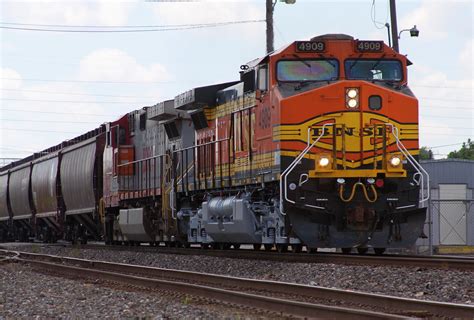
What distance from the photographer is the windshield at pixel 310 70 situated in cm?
1516

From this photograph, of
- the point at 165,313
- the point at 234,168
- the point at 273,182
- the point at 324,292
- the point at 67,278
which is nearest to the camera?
the point at 165,313

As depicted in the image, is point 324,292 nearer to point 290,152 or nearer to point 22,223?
point 290,152

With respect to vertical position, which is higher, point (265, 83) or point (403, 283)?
point (265, 83)

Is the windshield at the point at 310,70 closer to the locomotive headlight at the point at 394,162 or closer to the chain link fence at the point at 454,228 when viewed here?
the locomotive headlight at the point at 394,162

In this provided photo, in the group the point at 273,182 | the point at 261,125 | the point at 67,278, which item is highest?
the point at 261,125

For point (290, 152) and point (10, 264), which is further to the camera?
point (10, 264)

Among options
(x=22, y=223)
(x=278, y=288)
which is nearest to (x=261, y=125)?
(x=278, y=288)

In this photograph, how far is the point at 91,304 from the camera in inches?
380

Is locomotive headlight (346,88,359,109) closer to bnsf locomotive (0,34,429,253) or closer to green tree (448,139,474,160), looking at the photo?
bnsf locomotive (0,34,429,253)

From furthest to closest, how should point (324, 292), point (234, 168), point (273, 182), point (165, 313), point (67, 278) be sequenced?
point (234, 168) → point (273, 182) → point (67, 278) → point (324, 292) → point (165, 313)

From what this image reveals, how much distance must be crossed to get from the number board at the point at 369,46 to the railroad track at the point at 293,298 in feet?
17.6

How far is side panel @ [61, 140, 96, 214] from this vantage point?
27.1 m

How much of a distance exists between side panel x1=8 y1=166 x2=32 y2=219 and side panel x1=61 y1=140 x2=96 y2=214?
220 inches

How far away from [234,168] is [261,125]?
1785 millimetres
